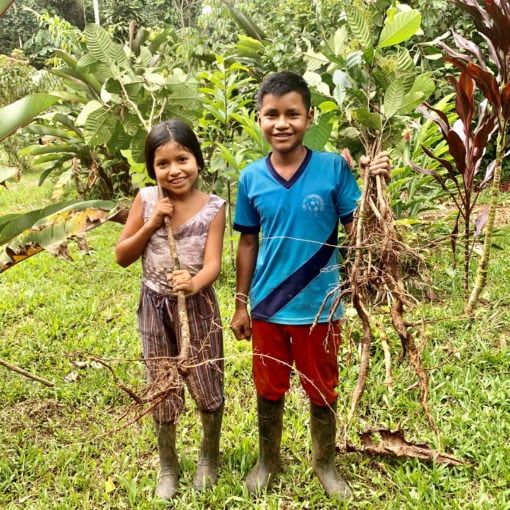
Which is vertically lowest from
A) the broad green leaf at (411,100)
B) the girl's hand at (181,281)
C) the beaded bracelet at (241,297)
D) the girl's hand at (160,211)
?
the beaded bracelet at (241,297)

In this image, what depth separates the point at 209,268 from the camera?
180 cm

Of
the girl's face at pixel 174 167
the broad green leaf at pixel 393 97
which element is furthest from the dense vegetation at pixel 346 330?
the girl's face at pixel 174 167

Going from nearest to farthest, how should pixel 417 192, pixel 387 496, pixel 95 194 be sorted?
1. pixel 387 496
2. pixel 417 192
3. pixel 95 194

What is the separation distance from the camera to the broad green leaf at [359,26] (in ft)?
6.09

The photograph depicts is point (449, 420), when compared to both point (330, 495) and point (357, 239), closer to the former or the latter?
point (330, 495)

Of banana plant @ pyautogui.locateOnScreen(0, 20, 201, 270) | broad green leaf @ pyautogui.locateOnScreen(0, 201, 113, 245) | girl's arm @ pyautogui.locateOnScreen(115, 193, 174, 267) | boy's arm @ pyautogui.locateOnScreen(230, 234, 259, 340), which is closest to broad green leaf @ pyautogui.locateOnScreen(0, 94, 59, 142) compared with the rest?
banana plant @ pyautogui.locateOnScreen(0, 20, 201, 270)

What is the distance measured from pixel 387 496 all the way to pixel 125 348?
1.82 m

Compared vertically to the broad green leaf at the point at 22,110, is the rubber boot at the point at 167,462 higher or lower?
lower

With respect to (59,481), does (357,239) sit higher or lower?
higher

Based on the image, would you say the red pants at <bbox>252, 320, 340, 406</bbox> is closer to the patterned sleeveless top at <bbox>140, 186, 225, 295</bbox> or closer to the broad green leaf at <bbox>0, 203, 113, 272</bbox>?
the patterned sleeveless top at <bbox>140, 186, 225, 295</bbox>

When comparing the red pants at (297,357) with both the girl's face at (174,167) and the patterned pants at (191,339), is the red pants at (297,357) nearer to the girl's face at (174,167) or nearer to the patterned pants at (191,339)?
the patterned pants at (191,339)

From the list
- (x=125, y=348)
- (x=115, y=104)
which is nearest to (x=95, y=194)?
(x=125, y=348)

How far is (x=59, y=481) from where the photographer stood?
2.10 metres

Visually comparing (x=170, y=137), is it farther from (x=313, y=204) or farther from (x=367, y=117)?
(x=367, y=117)
